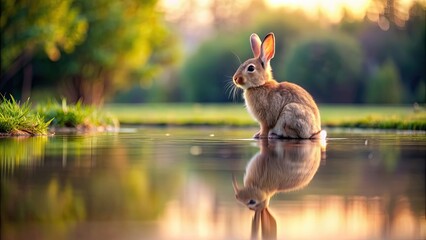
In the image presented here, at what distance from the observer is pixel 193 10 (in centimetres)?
8956

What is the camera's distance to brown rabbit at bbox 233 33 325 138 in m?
12.9

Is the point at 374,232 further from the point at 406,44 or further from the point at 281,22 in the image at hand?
the point at 281,22

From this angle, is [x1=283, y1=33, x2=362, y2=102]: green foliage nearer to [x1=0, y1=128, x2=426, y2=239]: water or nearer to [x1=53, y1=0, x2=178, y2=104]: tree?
[x1=53, y1=0, x2=178, y2=104]: tree

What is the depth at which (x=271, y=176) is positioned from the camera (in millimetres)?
7098

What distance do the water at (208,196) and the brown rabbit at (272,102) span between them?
2.81 meters

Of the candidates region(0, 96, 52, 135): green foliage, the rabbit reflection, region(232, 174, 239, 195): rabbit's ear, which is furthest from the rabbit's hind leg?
region(232, 174, 239, 195): rabbit's ear

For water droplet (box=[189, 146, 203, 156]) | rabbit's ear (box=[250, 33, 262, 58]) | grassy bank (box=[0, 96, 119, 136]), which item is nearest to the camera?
water droplet (box=[189, 146, 203, 156])

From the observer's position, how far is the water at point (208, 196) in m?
4.63

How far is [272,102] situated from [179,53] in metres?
35.0

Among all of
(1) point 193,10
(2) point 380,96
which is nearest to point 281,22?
(2) point 380,96

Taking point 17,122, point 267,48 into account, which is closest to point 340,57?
point 267,48

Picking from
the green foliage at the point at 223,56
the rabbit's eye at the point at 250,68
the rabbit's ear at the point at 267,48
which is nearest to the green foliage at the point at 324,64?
the green foliage at the point at 223,56

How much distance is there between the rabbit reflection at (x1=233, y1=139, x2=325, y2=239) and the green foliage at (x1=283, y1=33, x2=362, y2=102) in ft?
133

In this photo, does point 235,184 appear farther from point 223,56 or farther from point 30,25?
point 223,56
